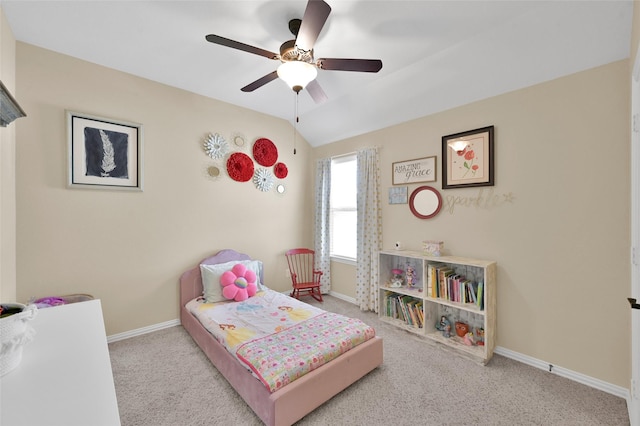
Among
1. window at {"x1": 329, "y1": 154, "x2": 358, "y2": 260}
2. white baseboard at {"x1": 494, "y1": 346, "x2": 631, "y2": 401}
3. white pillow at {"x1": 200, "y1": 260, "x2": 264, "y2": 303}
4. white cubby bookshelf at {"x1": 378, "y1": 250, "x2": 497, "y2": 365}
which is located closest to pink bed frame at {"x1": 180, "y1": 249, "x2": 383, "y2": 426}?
white pillow at {"x1": 200, "y1": 260, "x2": 264, "y2": 303}

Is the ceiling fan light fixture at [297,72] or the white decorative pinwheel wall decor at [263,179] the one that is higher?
the ceiling fan light fixture at [297,72]

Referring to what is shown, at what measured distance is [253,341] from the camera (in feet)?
7.14

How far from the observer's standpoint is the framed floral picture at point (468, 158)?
275cm

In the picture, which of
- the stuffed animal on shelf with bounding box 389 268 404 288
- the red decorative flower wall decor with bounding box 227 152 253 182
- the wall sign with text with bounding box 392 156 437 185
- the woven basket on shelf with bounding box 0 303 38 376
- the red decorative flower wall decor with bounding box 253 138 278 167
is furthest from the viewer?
the red decorative flower wall decor with bounding box 253 138 278 167

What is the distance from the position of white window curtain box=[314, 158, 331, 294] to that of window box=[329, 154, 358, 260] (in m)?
0.10

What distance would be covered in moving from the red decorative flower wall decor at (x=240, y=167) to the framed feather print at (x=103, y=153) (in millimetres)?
1048

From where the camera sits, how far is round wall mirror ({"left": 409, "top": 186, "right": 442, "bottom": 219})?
3.17 meters

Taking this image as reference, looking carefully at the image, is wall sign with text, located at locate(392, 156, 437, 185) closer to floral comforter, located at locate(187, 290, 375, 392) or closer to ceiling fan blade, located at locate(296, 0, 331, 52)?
floral comforter, located at locate(187, 290, 375, 392)

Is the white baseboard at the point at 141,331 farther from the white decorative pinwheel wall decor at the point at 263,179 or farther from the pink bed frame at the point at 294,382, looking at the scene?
the white decorative pinwheel wall decor at the point at 263,179

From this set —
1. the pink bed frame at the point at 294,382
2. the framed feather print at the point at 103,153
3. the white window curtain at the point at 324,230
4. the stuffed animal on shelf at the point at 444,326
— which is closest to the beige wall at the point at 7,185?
the framed feather print at the point at 103,153

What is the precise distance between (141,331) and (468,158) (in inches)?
162

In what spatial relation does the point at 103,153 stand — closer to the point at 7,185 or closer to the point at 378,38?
the point at 7,185

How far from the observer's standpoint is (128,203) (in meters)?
2.97

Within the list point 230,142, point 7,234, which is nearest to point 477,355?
point 230,142
